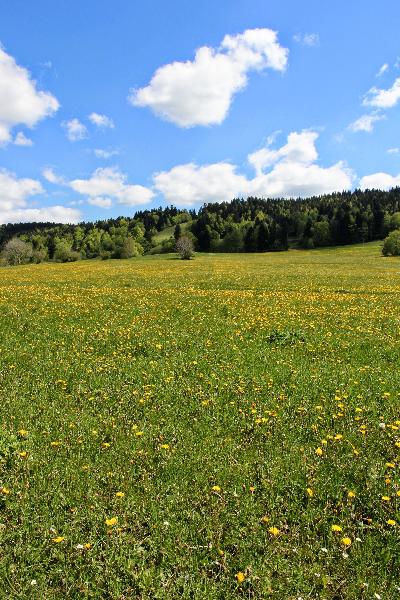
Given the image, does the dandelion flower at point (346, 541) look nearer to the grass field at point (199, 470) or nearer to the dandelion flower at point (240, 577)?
the grass field at point (199, 470)

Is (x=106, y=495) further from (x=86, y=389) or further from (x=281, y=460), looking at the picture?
(x=86, y=389)

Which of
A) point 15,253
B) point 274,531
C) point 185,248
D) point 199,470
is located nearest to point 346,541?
point 274,531

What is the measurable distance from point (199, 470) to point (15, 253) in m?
128

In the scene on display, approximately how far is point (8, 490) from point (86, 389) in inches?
154

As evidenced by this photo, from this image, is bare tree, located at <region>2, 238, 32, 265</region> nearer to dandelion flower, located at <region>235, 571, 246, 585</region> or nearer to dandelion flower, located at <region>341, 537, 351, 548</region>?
dandelion flower, located at <region>235, 571, 246, 585</region>

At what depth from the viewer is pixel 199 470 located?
6402 mm

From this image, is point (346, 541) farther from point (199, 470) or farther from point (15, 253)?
point (15, 253)

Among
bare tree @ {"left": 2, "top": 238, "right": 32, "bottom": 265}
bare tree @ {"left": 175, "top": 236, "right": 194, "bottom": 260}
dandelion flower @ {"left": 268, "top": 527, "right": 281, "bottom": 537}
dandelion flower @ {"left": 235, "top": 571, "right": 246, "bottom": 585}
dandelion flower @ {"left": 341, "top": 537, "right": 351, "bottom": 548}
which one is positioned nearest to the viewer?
dandelion flower @ {"left": 235, "top": 571, "right": 246, "bottom": 585}

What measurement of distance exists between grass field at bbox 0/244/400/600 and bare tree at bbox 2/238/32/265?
118m

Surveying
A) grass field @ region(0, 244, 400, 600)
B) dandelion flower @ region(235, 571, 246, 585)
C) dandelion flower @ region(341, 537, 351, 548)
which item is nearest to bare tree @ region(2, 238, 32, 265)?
grass field @ region(0, 244, 400, 600)

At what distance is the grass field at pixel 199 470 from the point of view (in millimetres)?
4511

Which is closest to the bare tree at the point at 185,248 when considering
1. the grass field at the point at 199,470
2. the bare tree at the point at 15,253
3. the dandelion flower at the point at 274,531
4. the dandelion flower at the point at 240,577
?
the bare tree at the point at 15,253

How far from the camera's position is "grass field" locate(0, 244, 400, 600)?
4.51 metres

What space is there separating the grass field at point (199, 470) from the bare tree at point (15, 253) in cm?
11792
